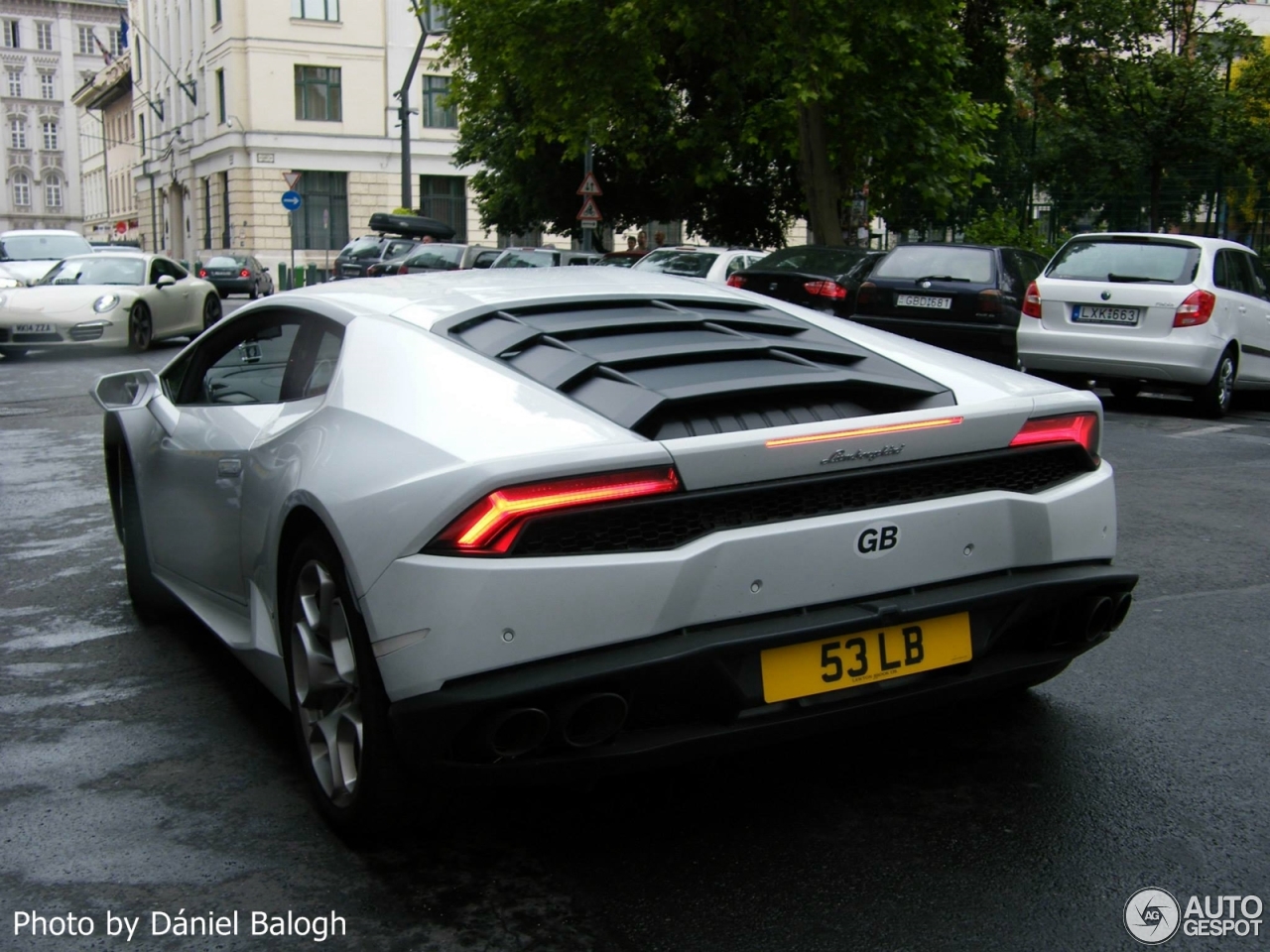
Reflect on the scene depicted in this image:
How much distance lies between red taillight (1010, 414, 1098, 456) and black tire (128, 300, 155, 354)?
Answer: 16499mm

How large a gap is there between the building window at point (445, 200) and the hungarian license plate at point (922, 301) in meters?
40.3

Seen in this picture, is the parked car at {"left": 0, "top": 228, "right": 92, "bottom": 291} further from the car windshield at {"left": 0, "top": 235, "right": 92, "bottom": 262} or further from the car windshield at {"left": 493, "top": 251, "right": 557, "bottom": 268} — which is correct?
the car windshield at {"left": 493, "top": 251, "right": 557, "bottom": 268}

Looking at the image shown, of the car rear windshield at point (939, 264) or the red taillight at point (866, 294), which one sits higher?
the car rear windshield at point (939, 264)

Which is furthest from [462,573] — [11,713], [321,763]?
[11,713]

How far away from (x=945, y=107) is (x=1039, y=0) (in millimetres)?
5969

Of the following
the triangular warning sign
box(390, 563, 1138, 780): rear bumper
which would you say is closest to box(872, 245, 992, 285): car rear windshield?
box(390, 563, 1138, 780): rear bumper

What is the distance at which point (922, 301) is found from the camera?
14609mm

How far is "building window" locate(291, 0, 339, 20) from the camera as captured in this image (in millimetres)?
50781

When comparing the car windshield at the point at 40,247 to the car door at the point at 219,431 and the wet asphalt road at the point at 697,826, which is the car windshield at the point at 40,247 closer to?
the car door at the point at 219,431

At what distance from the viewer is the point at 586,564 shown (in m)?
2.84

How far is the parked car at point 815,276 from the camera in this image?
619 inches

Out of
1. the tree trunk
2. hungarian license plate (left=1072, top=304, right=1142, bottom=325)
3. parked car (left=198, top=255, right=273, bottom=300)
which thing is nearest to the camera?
hungarian license plate (left=1072, top=304, right=1142, bottom=325)

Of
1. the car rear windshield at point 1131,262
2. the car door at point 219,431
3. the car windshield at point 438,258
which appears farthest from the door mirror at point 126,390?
the car windshield at point 438,258

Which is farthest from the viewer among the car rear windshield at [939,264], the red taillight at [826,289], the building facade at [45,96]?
the building facade at [45,96]
